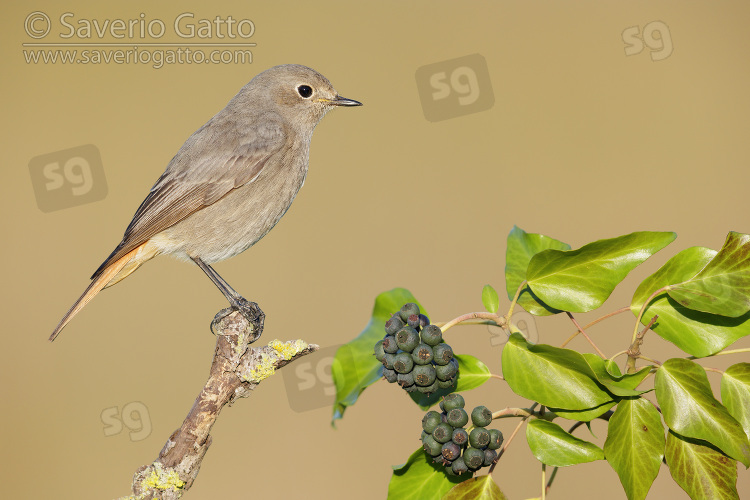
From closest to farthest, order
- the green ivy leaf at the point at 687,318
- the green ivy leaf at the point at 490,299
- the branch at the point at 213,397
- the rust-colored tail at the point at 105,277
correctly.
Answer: the green ivy leaf at the point at 687,318
the green ivy leaf at the point at 490,299
the branch at the point at 213,397
the rust-colored tail at the point at 105,277

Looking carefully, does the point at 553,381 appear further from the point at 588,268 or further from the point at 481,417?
the point at 588,268

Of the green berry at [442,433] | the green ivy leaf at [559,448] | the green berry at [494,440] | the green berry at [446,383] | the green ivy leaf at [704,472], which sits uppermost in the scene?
the green berry at [446,383]

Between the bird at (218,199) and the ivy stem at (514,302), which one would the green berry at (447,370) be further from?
the bird at (218,199)

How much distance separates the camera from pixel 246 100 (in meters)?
3.51

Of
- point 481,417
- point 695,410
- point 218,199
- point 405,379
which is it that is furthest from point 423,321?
point 218,199

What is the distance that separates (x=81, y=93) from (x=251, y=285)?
313 cm

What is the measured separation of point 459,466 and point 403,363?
26cm

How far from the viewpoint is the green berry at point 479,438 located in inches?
54.4

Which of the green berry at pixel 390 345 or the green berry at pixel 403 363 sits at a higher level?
the green berry at pixel 390 345

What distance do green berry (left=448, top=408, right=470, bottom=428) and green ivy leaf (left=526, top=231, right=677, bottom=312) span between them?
313 millimetres

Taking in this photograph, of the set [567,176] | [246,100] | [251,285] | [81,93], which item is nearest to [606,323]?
[567,176]

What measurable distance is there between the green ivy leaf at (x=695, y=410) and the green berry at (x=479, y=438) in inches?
14.2

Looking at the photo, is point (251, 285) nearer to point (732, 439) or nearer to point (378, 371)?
point (378, 371)

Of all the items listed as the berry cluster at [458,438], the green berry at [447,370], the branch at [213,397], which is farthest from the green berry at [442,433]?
the branch at [213,397]
